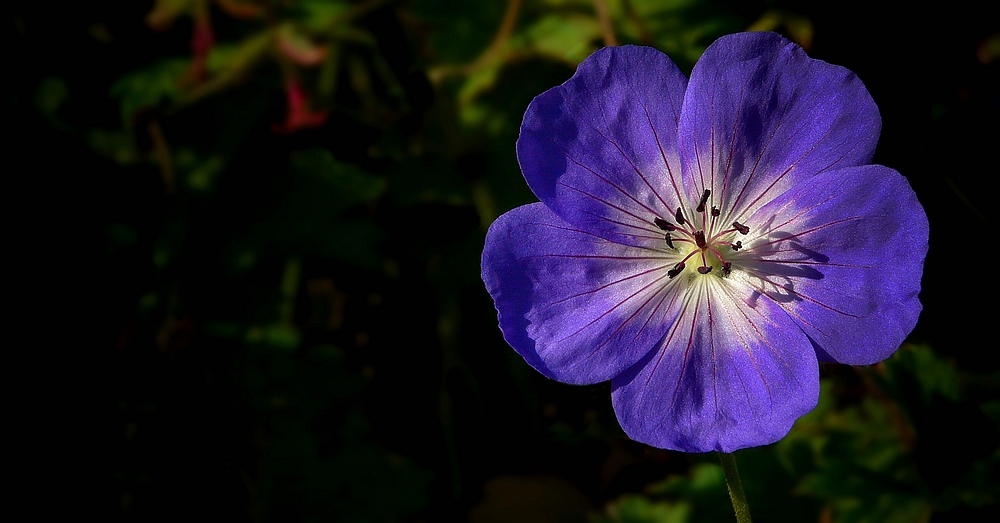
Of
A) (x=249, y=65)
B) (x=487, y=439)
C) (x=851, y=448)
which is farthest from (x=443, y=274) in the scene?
(x=851, y=448)

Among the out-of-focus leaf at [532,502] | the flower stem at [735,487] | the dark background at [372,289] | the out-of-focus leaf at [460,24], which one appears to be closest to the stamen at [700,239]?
the flower stem at [735,487]

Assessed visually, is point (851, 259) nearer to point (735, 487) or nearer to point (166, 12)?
point (735, 487)

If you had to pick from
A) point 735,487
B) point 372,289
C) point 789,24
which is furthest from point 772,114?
point 372,289

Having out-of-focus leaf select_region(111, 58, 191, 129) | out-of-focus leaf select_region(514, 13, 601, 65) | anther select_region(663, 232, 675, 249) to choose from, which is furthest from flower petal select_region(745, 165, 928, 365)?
out-of-focus leaf select_region(111, 58, 191, 129)

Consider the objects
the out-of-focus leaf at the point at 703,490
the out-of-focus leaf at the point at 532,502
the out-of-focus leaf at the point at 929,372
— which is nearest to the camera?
the out-of-focus leaf at the point at 929,372

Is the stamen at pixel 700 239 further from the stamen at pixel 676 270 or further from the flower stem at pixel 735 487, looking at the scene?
the flower stem at pixel 735 487
